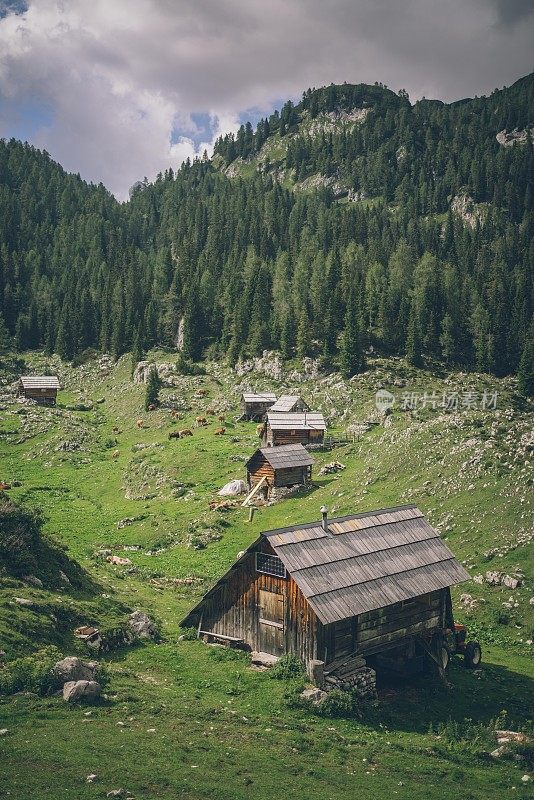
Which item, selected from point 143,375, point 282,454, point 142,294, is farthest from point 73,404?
point 282,454

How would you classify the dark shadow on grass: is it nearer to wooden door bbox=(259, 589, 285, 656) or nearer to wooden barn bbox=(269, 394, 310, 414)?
wooden door bbox=(259, 589, 285, 656)

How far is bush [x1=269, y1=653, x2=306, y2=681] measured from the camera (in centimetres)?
2677

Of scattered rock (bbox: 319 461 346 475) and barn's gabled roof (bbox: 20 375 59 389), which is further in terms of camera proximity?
barn's gabled roof (bbox: 20 375 59 389)

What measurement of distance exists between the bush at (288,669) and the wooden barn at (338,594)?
35 centimetres

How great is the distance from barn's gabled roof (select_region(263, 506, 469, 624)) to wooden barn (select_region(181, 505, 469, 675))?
5 cm

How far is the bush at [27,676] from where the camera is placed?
21906 mm

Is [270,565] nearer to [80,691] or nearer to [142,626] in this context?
[142,626]

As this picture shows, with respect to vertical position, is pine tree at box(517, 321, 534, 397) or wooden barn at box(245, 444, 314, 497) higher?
pine tree at box(517, 321, 534, 397)

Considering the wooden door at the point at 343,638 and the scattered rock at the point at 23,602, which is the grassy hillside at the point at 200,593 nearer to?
the scattered rock at the point at 23,602

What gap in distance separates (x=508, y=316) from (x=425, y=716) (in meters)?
109

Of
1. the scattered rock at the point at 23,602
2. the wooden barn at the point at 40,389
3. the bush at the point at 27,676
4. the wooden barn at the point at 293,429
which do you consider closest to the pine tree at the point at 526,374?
the wooden barn at the point at 293,429

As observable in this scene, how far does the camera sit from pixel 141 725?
826 inches

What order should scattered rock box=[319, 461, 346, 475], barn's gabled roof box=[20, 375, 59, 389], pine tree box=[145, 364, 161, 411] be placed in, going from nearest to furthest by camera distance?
scattered rock box=[319, 461, 346, 475] → pine tree box=[145, 364, 161, 411] → barn's gabled roof box=[20, 375, 59, 389]

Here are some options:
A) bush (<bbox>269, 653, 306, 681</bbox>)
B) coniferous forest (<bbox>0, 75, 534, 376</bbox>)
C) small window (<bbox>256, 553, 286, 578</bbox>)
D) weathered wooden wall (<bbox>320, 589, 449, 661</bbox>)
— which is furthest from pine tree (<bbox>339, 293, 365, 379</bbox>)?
bush (<bbox>269, 653, 306, 681</bbox>)
